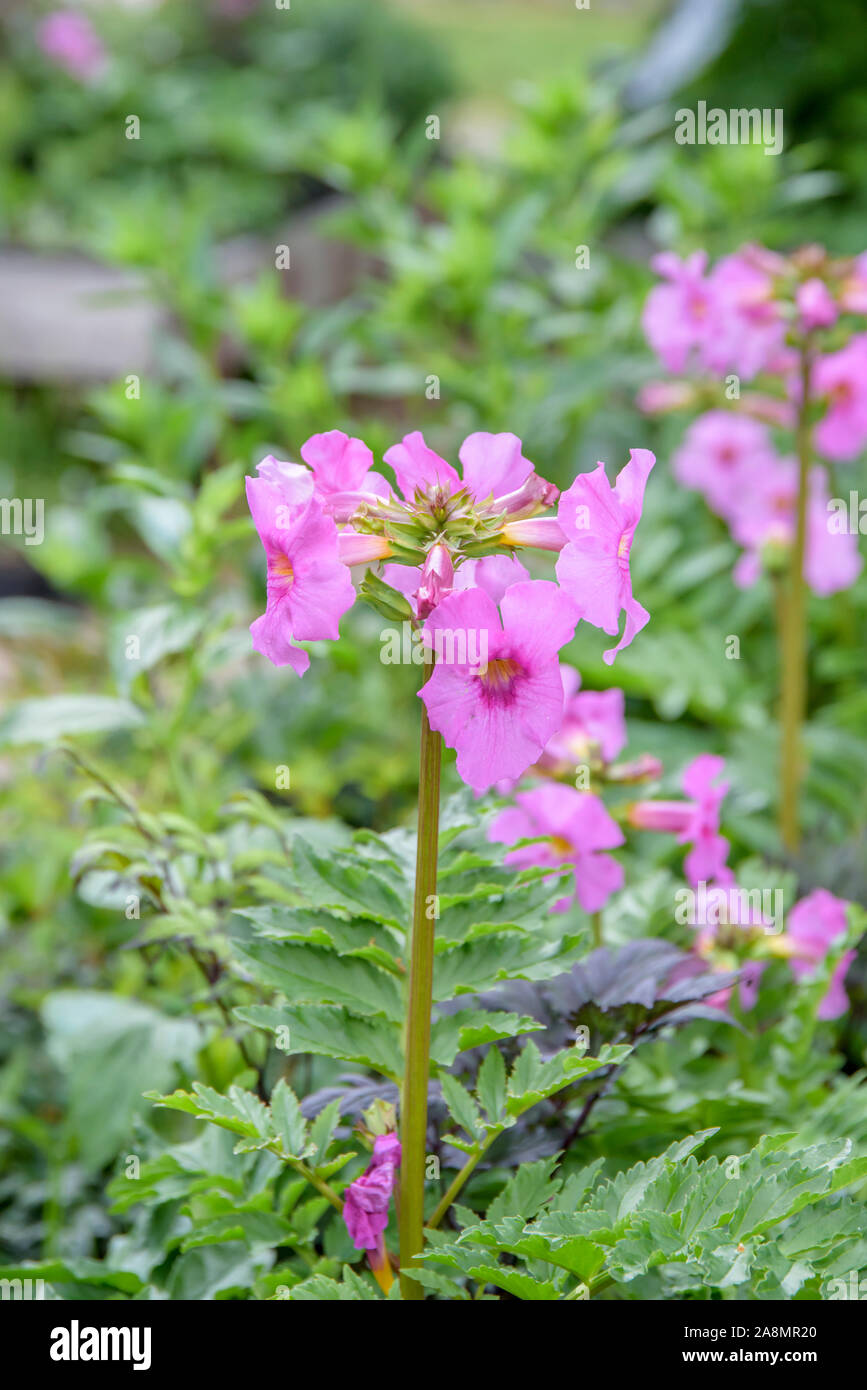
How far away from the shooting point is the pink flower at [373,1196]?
2.47 ft

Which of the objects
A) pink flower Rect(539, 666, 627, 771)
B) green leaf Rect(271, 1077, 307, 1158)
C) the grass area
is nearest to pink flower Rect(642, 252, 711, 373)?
pink flower Rect(539, 666, 627, 771)

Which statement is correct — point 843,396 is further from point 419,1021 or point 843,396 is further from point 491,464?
point 419,1021

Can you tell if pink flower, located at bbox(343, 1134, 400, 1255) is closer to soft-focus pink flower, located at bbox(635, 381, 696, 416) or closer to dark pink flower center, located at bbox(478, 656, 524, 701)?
dark pink flower center, located at bbox(478, 656, 524, 701)

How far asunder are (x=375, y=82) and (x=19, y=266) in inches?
54.4

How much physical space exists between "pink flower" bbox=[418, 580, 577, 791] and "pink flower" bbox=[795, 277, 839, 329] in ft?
2.70

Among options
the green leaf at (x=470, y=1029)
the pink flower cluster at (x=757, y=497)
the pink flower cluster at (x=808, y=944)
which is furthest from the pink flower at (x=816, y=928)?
the pink flower cluster at (x=757, y=497)

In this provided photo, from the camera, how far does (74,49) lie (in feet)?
16.0

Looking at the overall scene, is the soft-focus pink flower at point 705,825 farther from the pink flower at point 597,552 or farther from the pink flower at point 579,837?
the pink flower at point 597,552

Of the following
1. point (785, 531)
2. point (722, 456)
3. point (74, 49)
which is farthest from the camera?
point (74, 49)

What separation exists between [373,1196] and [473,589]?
0.36 metres

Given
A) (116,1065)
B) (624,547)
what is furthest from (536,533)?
(116,1065)

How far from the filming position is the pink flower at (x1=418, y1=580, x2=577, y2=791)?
650 mm

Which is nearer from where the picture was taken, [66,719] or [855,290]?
[66,719]

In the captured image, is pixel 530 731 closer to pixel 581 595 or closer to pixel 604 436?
pixel 581 595
